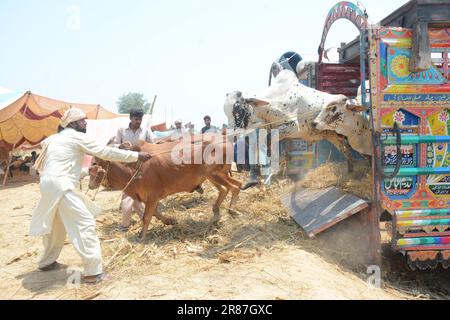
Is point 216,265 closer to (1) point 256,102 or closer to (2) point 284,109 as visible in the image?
(1) point 256,102

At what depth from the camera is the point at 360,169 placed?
550 cm

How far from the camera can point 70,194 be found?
3.92 meters

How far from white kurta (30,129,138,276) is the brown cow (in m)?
0.86

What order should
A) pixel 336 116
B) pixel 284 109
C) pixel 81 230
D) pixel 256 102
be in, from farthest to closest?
pixel 284 109 < pixel 256 102 < pixel 336 116 < pixel 81 230

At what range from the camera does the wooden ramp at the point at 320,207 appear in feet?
15.0

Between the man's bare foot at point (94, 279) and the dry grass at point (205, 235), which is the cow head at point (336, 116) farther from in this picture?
the man's bare foot at point (94, 279)

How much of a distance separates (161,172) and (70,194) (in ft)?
4.79

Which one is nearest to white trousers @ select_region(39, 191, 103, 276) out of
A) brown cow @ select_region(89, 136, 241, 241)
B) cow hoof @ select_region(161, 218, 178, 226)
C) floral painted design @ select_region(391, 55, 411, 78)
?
brown cow @ select_region(89, 136, 241, 241)

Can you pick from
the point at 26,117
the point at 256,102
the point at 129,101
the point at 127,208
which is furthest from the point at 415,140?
the point at 129,101

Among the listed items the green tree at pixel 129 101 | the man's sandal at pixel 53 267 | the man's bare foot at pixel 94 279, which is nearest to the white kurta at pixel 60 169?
the man's sandal at pixel 53 267

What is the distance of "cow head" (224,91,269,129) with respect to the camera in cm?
516

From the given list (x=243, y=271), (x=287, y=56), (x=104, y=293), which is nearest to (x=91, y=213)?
(x=104, y=293)
